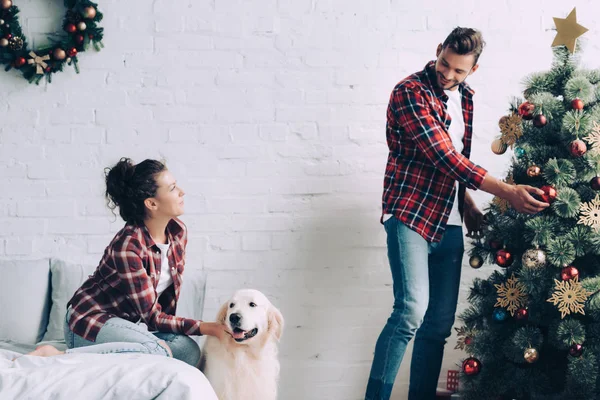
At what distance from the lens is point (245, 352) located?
2105 millimetres

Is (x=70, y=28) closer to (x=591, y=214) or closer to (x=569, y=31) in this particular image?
(x=569, y=31)

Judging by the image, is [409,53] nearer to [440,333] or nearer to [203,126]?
[203,126]

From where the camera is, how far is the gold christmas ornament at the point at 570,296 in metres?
2.08

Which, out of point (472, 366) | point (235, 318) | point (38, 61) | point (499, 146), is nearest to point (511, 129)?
point (499, 146)

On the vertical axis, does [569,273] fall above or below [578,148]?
below

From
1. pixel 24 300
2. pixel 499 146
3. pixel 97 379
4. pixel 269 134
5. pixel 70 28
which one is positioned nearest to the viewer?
pixel 97 379

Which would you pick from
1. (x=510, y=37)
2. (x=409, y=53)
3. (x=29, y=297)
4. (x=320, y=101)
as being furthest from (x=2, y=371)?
(x=510, y=37)

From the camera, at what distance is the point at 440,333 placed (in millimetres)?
2479

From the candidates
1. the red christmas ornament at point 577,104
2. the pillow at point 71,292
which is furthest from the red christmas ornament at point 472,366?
the pillow at point 71,292

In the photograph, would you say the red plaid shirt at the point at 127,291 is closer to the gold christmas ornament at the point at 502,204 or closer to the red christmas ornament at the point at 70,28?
the red christmas ornament at the point at 70,28

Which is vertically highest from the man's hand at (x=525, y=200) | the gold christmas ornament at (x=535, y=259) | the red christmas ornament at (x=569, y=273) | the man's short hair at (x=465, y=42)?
the man's short hair at (x=465, y=42)

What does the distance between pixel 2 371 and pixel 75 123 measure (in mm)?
1558

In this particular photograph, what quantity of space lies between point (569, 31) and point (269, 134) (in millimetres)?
1235

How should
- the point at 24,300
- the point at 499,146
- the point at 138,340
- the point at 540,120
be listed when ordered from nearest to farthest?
the point at 138,340 < the point at 540,120 < the point at 499,146 < the point at 24,300
